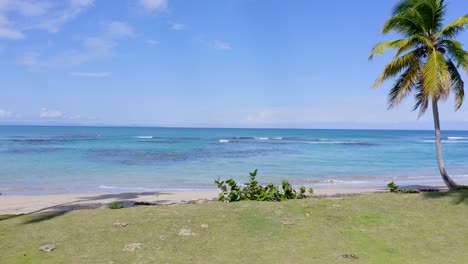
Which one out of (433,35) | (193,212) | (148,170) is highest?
(433,35)

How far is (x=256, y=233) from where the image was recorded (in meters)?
5.47

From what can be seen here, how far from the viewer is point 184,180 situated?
739 inches

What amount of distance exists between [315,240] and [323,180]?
14.5 meters

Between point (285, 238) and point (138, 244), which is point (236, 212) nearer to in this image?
point (285, 238)

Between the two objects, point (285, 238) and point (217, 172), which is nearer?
point (285, 238)

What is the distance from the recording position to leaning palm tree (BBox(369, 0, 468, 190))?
31.2ft

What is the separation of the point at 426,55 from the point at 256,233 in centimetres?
793

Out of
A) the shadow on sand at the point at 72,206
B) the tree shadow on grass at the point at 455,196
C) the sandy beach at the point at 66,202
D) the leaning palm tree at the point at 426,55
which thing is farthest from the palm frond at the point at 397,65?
the shadow on sand at the point at 72,206

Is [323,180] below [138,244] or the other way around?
below

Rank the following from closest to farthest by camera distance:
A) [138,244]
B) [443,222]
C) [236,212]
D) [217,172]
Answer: [138,244] → [443,222] → [236,212] → [217,172]

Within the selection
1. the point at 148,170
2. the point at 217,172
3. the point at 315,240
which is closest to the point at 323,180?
the point at 217,172

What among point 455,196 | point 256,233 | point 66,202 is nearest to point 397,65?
point 455,196

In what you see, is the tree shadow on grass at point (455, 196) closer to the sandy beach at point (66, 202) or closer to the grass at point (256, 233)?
the grass at point (256, 233)

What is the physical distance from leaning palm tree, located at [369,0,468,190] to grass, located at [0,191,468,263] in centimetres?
349
